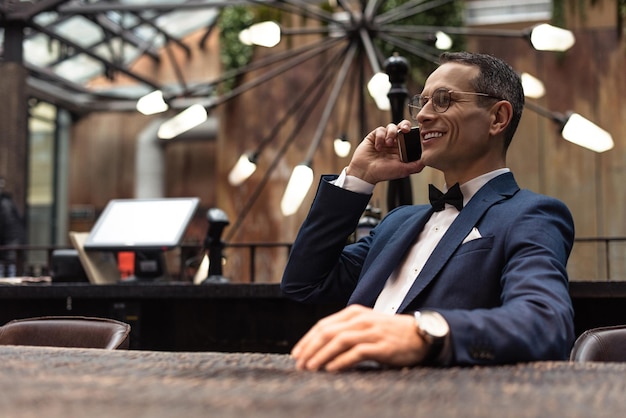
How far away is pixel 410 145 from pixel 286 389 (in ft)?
3.52

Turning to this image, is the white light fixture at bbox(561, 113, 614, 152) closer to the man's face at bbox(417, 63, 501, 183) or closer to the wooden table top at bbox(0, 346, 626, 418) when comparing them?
the man's face at bbox(417, 63, 501, 183)

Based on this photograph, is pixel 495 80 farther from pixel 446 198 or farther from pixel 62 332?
pixel 62 332

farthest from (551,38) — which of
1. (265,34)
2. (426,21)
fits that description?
(426,21)

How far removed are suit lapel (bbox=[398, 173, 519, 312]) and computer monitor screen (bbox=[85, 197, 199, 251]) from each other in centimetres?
218

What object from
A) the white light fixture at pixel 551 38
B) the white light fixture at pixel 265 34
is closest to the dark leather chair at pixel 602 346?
the white light fixture at pixel 551 38

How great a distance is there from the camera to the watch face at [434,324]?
103 cm

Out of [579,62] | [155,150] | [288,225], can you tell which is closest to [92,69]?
[155,150]

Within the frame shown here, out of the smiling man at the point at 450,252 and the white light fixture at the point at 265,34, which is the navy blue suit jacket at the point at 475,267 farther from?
the white light fixture at the point at 265,34

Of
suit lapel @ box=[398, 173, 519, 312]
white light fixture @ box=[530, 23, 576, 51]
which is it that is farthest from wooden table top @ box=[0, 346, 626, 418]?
white light fixture @ box=[530, 23, 576, 51]

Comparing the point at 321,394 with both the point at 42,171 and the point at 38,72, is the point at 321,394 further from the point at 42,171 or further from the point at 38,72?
the point at 42,171

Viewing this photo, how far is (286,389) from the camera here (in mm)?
800

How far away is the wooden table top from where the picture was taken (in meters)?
0.67

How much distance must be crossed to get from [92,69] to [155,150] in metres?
1.86

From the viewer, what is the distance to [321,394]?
2.50 feet
